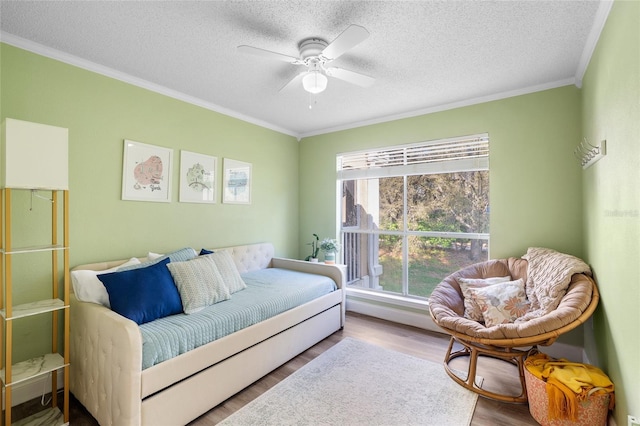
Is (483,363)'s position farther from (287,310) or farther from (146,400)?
(146,400)

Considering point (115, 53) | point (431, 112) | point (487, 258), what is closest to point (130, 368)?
point (115, 53)

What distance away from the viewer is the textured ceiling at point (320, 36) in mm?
1805

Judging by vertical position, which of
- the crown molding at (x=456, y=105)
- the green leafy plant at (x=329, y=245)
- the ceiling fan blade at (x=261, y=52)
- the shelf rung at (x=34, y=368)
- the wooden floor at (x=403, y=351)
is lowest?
the wooden floor at (x=403, y=351)

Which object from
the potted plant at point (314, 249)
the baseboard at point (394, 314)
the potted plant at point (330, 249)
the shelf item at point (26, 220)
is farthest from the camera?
the potted plant at point (314, 249)

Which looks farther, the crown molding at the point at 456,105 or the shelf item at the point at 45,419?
the crown molding at the point at 456,105

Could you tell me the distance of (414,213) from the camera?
151 inches

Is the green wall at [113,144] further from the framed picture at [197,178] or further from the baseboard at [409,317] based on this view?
the baseboard at [409,317]

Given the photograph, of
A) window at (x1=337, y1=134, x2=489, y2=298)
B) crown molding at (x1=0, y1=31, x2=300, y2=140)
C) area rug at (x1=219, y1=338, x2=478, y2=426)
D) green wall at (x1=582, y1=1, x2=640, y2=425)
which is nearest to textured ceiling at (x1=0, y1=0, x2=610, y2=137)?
crown molding at (x1=0, y1=31, x2=300, y2=140)

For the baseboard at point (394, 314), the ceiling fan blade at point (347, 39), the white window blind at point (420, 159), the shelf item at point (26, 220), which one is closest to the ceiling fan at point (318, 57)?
the ceiling fan blade at point (347, 39)

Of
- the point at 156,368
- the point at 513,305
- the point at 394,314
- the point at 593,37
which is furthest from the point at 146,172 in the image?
the point at 593,37

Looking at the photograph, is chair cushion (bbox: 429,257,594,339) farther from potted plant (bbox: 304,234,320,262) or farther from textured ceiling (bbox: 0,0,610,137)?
potted plant (bbox: 304,234,320,262)

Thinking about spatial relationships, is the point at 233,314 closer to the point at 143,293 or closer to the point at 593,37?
the point at 143,293

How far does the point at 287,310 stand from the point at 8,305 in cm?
187

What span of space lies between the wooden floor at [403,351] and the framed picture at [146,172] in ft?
5.60
